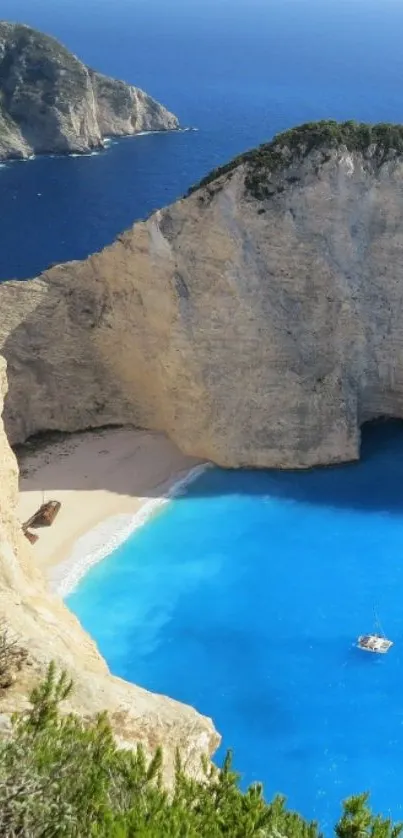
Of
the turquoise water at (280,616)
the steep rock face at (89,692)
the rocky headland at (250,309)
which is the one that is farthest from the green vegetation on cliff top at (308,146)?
the steep rock face at (89,692)

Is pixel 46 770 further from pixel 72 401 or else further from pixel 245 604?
pixel 72 401

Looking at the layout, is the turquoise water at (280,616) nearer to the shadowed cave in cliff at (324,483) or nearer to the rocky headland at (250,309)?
the shadowed cave in cliff at (324,483)

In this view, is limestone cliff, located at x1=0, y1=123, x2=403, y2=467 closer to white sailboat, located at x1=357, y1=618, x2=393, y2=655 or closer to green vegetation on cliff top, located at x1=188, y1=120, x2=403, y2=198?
green vegetation on cliff top, located at x1=188, y1=120, x2=403, y2=198

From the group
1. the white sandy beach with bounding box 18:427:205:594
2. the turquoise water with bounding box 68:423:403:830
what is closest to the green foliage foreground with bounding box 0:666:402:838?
the turquoise water with bounding box 68:423:403:830

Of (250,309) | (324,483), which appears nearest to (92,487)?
(324,483)

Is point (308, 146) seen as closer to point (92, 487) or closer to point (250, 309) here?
point (250, 309)

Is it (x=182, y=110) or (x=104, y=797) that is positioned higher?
(x=182, y=110)
